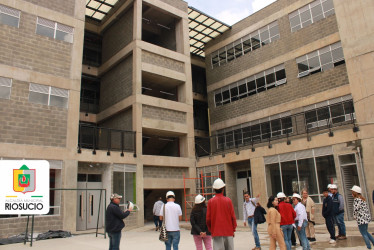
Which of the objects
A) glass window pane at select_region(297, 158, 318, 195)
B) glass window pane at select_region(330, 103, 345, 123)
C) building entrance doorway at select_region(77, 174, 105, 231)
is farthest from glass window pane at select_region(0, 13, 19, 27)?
glass window pane at select_region(330, 103, 345, 123)

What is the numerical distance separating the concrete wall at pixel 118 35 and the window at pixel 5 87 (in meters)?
10.8

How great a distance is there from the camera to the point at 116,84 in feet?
89.0

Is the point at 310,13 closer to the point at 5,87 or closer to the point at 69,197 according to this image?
the point at 69,197

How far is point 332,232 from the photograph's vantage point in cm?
1071

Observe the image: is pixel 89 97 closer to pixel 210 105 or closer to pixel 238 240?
pixel 210 105

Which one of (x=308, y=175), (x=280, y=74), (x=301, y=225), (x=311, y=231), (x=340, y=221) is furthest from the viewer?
(x=280, y=74)

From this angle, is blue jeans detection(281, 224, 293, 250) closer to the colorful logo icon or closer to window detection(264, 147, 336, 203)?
the colorful logo icon

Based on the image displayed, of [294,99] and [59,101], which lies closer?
[59,101]

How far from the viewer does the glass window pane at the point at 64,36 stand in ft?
67.9

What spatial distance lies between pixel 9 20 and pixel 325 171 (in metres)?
20.8

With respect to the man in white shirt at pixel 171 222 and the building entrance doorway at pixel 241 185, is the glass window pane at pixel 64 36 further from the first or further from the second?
the man in white shirt at pixel 171 222

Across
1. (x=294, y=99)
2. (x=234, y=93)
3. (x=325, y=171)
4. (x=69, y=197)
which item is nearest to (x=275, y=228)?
(x=325, y=171)

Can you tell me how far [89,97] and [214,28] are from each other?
1402 cm

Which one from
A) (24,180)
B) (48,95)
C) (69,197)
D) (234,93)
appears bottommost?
(69,197)
